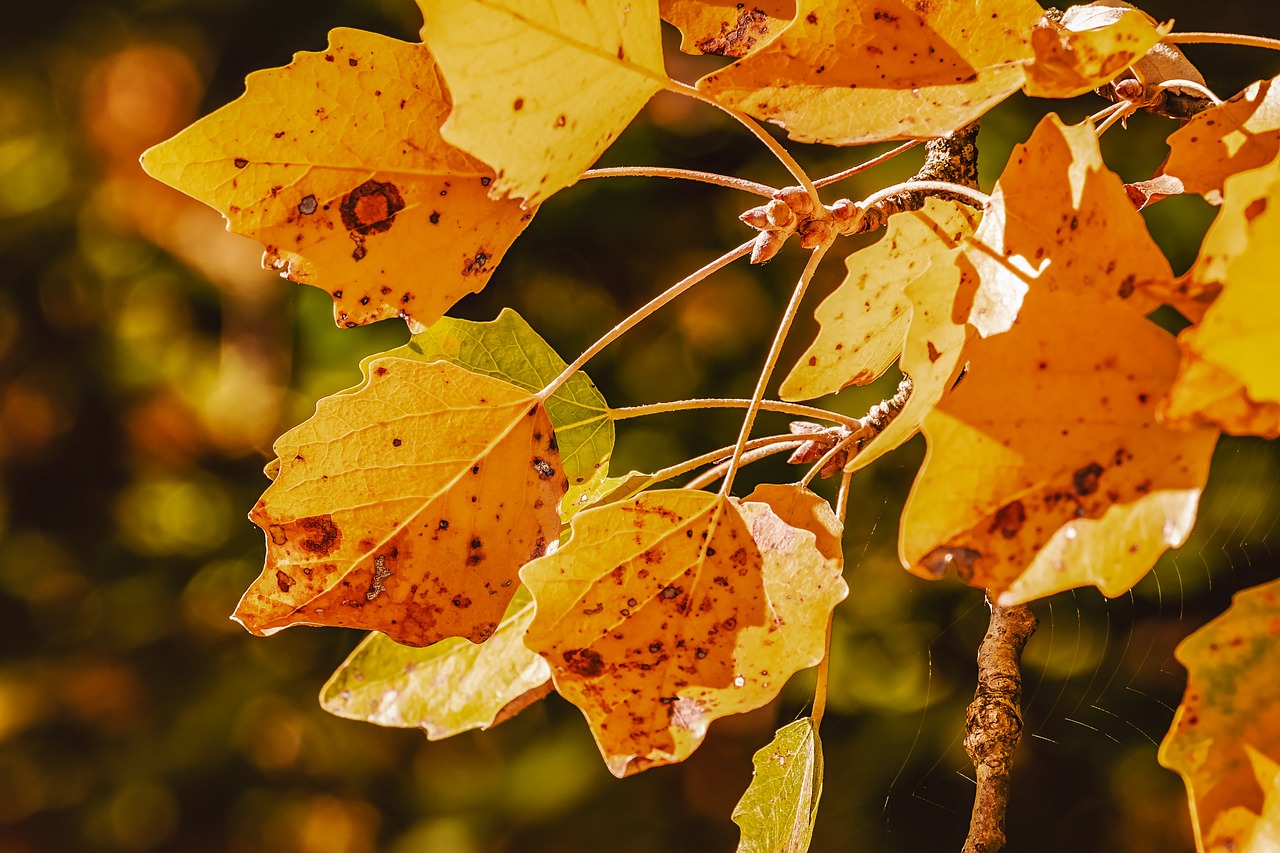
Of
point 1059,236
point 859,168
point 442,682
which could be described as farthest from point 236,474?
point 1059,236

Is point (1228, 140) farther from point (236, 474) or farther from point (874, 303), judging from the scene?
point (236, 474)

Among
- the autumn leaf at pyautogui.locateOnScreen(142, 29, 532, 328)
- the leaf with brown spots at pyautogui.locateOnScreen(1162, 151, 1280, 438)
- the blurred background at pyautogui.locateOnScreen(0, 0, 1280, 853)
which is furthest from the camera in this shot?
the blurred background at pyautogui.locateOnScreen(0, 0, 1280, 853)

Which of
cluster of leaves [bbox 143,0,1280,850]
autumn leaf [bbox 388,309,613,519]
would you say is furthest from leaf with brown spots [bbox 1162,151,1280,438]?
autumn leaf [bbox 388,309,613,519]

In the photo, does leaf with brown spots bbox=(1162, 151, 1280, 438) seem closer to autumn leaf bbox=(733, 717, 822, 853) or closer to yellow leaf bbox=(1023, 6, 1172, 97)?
yellow leaf bbox=(1023, 6, 1172, 97)

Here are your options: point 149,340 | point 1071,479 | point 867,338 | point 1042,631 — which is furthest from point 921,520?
point 149,340

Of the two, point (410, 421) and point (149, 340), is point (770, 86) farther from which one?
point (149, 340)

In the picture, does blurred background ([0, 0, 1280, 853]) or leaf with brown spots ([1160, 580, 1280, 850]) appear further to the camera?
blurred background ([0, 0, 1280, 853])
